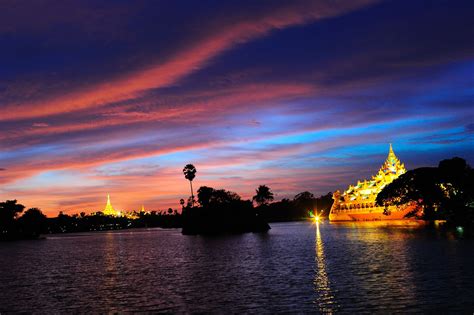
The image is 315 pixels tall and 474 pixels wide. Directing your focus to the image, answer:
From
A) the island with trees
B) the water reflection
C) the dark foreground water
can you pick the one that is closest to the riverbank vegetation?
the island with trees

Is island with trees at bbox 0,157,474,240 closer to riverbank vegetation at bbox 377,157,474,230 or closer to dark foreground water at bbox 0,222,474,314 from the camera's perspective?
riverbank vegetation at bbox 377,157,474,230

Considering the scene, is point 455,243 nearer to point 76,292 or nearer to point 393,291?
point 393,291

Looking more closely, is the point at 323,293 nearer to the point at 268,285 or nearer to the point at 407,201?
the point at 268,285

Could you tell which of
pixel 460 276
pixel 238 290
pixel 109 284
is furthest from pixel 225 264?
pixel 460 276

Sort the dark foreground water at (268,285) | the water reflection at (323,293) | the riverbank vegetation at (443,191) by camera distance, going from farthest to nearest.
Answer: the riverbank vegetation at (443,191) < the dark foreground water at (268,285) < the water reflection at (323,293)

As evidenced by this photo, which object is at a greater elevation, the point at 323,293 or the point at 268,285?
the point at 268,285

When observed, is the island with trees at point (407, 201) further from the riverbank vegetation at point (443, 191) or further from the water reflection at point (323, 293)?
the water reflection at point (323, 293)

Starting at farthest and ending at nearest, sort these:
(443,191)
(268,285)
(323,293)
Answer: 1. (443,191)
2. (268,285)
3. (323,293)

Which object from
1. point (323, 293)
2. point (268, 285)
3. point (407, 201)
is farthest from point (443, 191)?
point (323, 293)

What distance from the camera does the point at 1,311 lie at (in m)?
32.9

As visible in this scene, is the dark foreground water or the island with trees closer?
the dark foreground water

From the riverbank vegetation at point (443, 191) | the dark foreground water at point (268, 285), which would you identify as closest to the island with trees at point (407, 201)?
the riverbank vegetation at point (443, 191)

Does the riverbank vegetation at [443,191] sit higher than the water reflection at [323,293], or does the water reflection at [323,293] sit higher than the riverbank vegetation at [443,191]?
the riverbank vegetation at [443,191]

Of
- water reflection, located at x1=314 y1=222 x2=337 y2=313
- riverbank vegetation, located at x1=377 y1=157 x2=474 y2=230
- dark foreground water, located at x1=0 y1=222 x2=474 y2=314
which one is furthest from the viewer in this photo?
riverbank vegetation, located at x1=377 y1=157 x2=474 y2=230
